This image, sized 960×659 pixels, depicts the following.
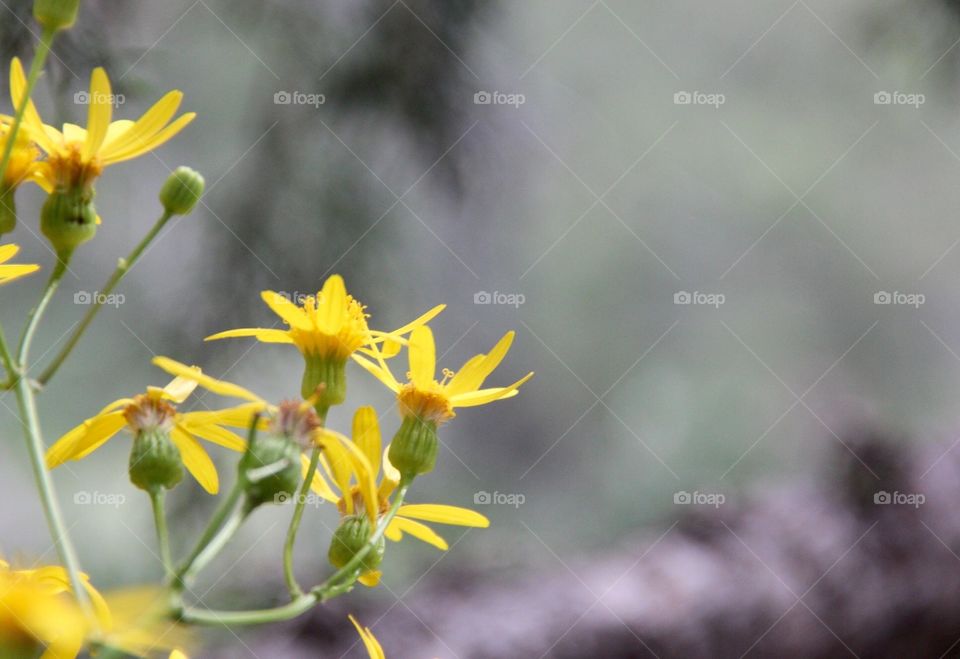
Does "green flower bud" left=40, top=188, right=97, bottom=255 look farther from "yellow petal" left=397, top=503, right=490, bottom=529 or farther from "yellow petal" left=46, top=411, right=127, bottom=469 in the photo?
"yellow petal" left=397, top=503, right=490, bottom=529

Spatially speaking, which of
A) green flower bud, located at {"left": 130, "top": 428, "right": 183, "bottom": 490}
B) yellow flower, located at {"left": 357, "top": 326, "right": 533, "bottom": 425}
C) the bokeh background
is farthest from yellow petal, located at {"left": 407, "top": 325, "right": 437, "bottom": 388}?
the bokeh background

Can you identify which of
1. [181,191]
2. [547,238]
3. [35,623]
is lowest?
[35,623]

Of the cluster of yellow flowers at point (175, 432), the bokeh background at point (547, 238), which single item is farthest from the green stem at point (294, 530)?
the bokeh background at point (547, 238)

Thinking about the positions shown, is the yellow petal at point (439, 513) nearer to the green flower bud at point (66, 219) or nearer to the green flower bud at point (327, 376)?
the green flower bud at point (327, 376)

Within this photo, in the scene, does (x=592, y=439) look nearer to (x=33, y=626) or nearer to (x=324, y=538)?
(x=324, y=538)

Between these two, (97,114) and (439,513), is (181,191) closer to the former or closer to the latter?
(97,114)

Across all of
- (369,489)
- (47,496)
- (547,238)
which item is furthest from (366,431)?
(547,238)
